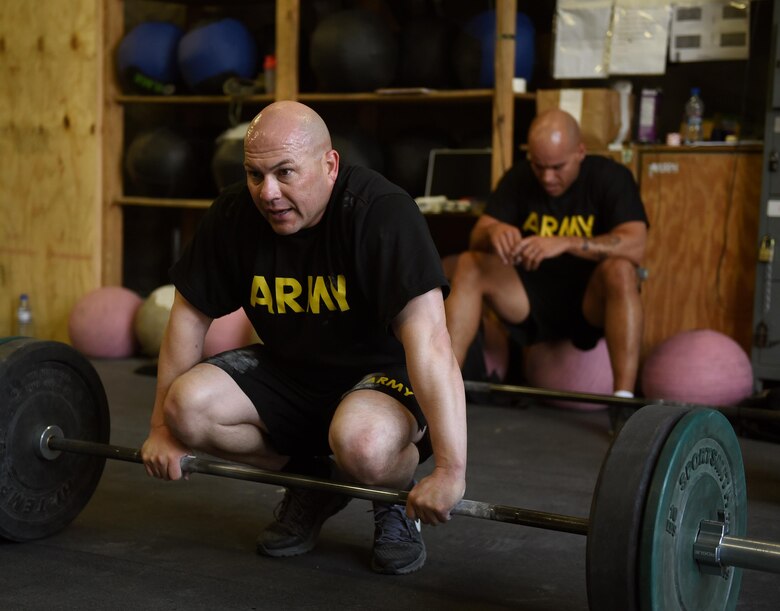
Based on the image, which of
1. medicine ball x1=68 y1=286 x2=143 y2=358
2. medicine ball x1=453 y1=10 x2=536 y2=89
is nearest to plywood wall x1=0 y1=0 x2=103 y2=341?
medicine ball x1=68 y1=286 x2=143 y2=358

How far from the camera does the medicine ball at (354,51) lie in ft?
12.8

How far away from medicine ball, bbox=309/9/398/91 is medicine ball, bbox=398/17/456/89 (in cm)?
7

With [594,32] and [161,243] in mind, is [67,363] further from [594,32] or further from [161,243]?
[161,243]

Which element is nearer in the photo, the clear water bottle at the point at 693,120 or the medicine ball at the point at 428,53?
the clear water bottle at the point at 693,120

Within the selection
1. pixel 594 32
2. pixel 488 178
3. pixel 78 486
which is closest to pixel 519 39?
pixel 594 32

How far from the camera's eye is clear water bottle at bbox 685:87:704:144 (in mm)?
3635

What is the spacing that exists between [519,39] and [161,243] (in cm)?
215

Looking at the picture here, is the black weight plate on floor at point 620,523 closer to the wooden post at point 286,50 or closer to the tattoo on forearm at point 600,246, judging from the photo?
the tattoo on forearm at point 600,246

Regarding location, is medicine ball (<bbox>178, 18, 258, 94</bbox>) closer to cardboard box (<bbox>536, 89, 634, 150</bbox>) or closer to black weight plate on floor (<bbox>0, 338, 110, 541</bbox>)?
cardboard box (<bbox>536, 89, 634, 150</bbox>)

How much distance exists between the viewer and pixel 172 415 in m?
1.81

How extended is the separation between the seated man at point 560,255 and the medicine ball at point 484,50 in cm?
67

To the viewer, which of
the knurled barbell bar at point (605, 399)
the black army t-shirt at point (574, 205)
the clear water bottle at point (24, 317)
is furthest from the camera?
the clear water bottle at point (24, 317)

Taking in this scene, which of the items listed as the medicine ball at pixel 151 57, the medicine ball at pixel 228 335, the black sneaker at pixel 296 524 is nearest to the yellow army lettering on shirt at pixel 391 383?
the black sneaker at pixel 296 524

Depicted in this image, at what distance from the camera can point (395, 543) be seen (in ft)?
6.17
